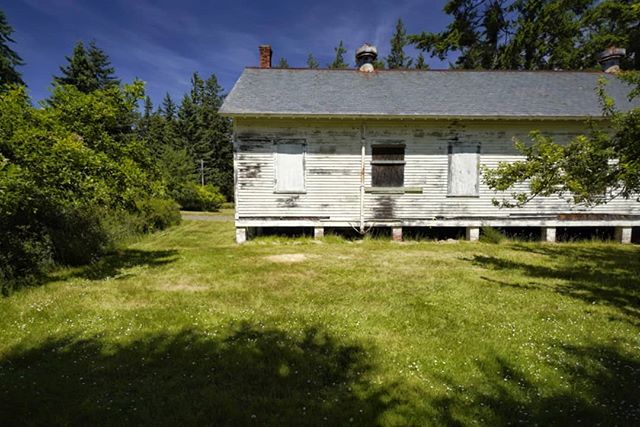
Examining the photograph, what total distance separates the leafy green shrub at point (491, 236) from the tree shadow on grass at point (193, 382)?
9.43 metres

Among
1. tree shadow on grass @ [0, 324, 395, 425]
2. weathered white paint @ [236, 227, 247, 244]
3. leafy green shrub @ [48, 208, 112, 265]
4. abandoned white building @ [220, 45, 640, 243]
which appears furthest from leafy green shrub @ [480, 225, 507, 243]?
leafy green shrub @ [48, 208, 112, 265]

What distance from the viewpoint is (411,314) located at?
211 inches

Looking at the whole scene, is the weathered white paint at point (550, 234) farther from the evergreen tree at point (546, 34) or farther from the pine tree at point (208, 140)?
the pine tree at point (208, 140)

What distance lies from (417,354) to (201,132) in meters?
47.2

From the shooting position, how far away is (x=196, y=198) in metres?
29.5

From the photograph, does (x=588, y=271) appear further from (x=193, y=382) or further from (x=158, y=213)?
(x=158, y=213)

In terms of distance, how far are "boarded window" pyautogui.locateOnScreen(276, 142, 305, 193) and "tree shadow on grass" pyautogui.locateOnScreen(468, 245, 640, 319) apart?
596 centimetres

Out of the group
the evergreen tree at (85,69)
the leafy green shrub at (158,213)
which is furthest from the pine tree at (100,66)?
the leafy green shrub at (158,213)

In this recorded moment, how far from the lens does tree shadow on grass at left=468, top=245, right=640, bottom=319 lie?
20.7 feet

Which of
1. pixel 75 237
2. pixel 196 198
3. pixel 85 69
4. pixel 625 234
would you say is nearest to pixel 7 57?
pixel 85 69

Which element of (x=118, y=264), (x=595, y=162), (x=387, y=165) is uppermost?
(x=387, y=165)

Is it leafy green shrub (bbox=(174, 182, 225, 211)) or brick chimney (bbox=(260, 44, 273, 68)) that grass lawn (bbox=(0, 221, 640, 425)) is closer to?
brick chimney (bbox=(260, 44, 273, 68))

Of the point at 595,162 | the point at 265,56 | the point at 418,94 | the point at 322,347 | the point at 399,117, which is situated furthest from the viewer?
the point at 265,56

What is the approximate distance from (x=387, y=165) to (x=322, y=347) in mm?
8765
